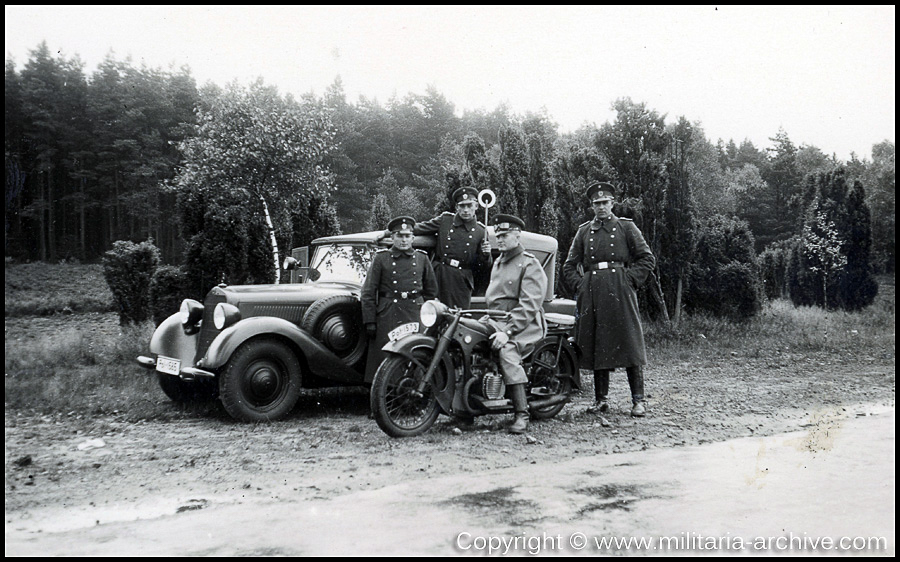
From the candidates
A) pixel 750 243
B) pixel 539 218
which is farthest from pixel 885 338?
pixel 539 218

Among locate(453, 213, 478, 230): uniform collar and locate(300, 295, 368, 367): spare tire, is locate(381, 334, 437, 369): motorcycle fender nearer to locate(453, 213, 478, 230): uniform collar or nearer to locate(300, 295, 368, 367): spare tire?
locate(300, 295, 368, 367): spare tire

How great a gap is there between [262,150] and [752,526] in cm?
1202

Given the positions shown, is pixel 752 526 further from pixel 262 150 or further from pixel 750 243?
pixel 750 243

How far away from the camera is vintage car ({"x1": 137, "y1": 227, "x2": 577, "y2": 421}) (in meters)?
6.16

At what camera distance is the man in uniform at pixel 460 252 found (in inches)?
280

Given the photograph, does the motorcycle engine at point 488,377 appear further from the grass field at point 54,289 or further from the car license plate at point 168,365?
the grass field at point 54,289

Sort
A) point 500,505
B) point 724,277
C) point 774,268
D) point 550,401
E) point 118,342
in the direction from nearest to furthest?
1. point 500,505
2. point 550,401
3. point 118,342
4. point 724,277
5. point 774,268

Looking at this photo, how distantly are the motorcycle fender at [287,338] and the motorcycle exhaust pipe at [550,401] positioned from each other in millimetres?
1802

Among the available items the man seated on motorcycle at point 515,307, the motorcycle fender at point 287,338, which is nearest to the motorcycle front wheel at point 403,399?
the man seated on motorcycle at point 515,307

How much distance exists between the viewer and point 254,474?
4.31 metres

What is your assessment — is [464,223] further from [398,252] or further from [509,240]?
[509,240]

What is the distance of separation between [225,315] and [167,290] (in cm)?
531

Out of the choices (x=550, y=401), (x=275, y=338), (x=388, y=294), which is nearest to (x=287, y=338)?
(x=275, y=338)

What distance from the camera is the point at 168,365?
6.59 metres
